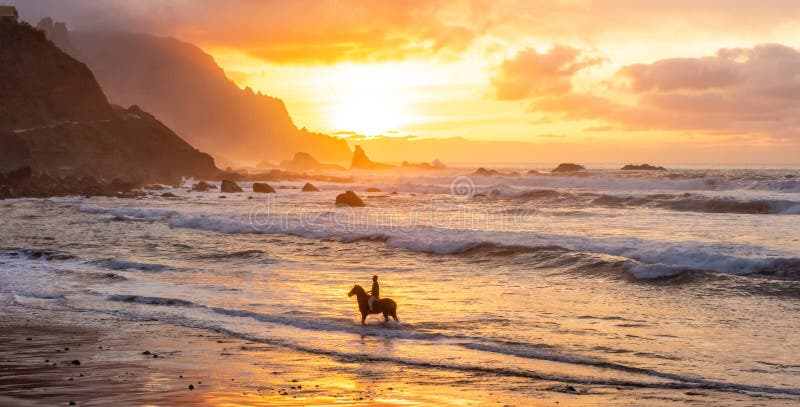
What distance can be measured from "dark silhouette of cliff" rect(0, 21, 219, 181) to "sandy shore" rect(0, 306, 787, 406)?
213ft

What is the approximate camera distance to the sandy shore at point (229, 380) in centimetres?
871

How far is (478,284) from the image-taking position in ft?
61.3

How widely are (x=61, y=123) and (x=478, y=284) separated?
73072mm

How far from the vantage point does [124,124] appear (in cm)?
9081

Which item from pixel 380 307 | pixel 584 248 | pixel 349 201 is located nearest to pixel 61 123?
pixel 349 201

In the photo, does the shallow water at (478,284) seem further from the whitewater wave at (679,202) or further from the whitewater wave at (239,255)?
the whitewater wave at (679,202)

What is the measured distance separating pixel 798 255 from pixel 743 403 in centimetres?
1465

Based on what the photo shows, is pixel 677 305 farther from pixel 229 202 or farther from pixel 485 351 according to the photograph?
pixel 229 202

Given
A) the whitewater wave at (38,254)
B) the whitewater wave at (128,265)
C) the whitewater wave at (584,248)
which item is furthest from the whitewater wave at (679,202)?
the whitewater wave at (38,254)

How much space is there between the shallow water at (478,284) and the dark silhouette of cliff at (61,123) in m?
37.6

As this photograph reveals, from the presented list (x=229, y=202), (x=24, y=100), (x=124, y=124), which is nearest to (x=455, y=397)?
(x=229, y=202)

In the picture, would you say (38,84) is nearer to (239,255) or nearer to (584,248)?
(239,255)

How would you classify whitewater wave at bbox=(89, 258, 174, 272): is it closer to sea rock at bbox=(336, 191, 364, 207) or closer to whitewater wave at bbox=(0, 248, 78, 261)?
whitewater wave at bbox=(0, 248, 78, 261)

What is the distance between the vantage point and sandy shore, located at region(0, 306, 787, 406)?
8.71 metres
